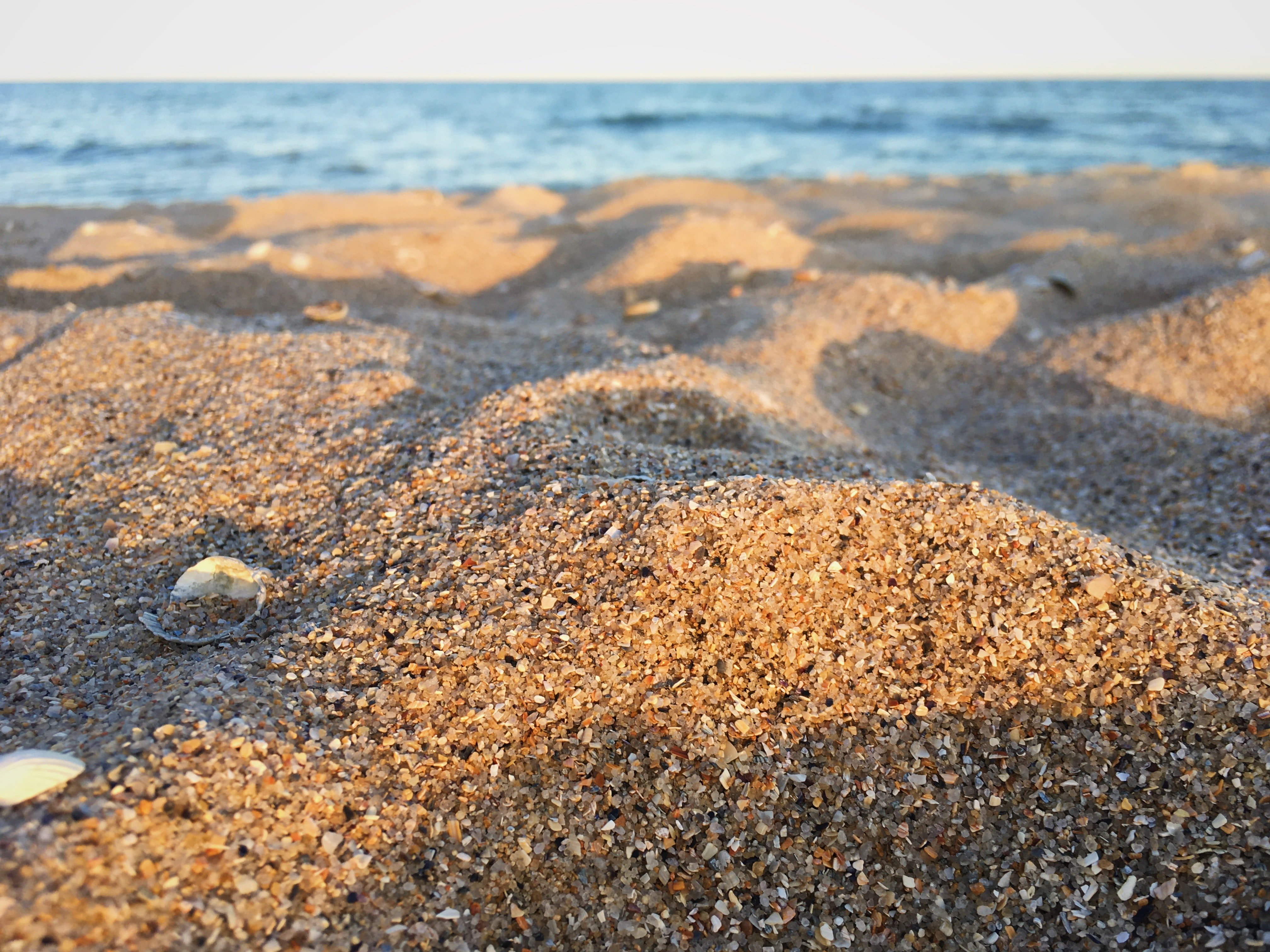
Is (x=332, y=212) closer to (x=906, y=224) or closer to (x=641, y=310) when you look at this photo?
(x=641, y=310)

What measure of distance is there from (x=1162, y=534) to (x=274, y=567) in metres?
3.16

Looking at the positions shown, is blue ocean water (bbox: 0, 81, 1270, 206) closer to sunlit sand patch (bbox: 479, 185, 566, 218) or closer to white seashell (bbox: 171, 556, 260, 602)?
sunlit sand patch (bbox: 479, 185, 566, 218)

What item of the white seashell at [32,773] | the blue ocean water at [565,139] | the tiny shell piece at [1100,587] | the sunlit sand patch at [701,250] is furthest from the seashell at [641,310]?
the blue ocean water at [565,139]

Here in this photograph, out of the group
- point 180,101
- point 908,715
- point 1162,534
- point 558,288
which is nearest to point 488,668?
point 908,715

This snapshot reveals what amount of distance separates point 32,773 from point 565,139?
24241mm

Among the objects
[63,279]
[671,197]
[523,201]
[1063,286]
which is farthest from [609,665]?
[523,201]

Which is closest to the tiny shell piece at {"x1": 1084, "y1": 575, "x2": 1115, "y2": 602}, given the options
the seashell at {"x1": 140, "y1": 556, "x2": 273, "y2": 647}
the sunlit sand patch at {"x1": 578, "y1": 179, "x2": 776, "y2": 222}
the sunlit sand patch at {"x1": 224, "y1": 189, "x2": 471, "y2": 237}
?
the seashell at {"x1": 140, "y1": 556, "x2": 273, "y2": 647}

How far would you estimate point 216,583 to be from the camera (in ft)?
7.11

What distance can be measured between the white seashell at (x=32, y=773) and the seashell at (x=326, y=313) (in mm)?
3695

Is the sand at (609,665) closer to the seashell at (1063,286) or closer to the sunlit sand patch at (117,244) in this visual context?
the seashell at (1063,286)

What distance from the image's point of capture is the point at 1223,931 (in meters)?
1.50

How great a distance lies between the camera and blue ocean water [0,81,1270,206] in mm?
Result: 15641

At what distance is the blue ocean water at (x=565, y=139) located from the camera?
51.3ft

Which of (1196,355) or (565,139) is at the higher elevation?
(565,139)
